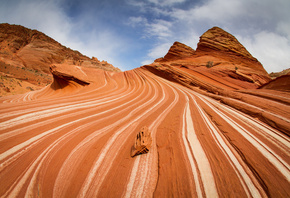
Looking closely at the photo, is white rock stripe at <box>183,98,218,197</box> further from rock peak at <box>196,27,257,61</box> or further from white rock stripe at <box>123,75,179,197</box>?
rock peak at <box>196,27,257,61</box>

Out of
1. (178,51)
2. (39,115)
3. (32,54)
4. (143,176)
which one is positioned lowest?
(143,176)

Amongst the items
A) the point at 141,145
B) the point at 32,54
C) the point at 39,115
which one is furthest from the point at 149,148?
the point at 32,54

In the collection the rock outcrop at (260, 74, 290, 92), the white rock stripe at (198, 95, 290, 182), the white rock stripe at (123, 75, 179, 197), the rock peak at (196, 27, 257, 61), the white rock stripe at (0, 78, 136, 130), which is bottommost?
the white rock stripe at (123, 75, 179, 197)

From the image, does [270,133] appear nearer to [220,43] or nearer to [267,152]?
[267,152]

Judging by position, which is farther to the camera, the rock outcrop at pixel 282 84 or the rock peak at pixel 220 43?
the rock peak at pixel 220 43

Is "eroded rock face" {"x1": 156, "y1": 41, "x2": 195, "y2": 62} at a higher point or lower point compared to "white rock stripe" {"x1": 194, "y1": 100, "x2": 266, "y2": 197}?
higher

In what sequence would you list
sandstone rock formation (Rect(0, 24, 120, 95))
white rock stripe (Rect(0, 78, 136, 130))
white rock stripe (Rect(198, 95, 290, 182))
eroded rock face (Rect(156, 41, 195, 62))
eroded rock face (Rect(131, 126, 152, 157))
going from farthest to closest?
sandstone rock formation (Rect(0, 24, 120, 95))
eroded rock face (Rect(156, 41, 195, 62))
white rock stripe (Rect(0, 78, 136, 130))
eroded rock face (Rect(131, 126, 152, 157))
white rock stripe (Rect(198, 95, 290, 182))

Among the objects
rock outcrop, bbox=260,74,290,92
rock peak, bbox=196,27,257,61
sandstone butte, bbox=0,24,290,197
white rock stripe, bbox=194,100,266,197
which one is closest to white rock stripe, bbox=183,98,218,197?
sandstone butte, bbox=0,24,290,197

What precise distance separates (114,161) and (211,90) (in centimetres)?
869

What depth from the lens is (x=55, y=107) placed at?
4664 mm

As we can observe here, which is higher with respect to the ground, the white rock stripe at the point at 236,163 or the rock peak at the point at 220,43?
the rock peak at the point at 220,43

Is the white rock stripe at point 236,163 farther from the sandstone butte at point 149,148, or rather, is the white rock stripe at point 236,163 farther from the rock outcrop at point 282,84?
the rock outcrop at point 282,84

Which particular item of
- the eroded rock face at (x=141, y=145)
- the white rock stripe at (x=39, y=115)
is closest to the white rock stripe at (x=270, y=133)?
the eroded rock face at (x=141, y=145)

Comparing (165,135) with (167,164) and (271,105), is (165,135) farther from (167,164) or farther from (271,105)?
(271,105)
